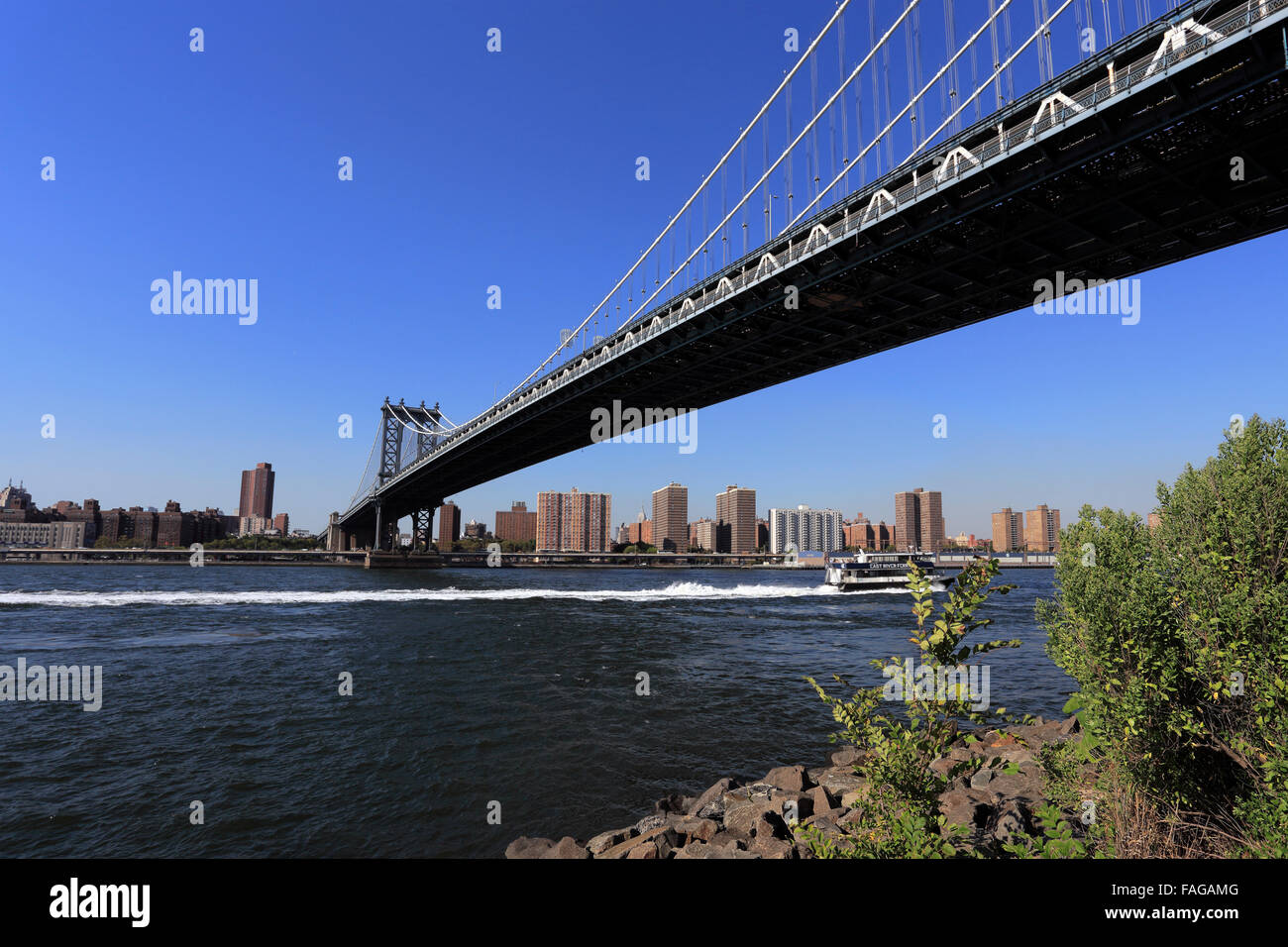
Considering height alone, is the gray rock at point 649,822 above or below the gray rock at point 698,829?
below

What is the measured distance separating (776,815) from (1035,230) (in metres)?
23.2

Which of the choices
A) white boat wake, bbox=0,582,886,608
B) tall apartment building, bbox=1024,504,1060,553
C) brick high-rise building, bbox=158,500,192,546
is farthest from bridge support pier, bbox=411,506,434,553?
tall apartment building, bbox=1024,504,1060,553

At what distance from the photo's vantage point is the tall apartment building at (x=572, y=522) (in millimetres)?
189750

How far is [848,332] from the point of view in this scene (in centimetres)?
3409

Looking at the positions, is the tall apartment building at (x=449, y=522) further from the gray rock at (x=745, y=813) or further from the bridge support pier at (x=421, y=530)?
the gray rock at (x=745, y=813)

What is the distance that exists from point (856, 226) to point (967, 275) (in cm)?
634

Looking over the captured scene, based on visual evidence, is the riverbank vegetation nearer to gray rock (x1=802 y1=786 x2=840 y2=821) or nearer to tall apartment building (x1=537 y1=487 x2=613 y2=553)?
gray rock (x1=802 y1=786 x2=840 y2=821)

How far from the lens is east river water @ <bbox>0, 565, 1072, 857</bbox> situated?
9398mm

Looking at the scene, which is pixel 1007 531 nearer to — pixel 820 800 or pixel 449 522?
pixel 449 522

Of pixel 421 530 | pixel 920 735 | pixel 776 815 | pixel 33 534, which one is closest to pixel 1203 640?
pixel 920 735

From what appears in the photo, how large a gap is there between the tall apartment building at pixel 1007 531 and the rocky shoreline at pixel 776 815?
203241 millimetres

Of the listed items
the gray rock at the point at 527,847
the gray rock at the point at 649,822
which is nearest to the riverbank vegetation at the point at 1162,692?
the gray rock at the point at 649,822

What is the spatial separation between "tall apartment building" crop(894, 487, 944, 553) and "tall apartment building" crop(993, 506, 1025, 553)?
33360 millimetres
